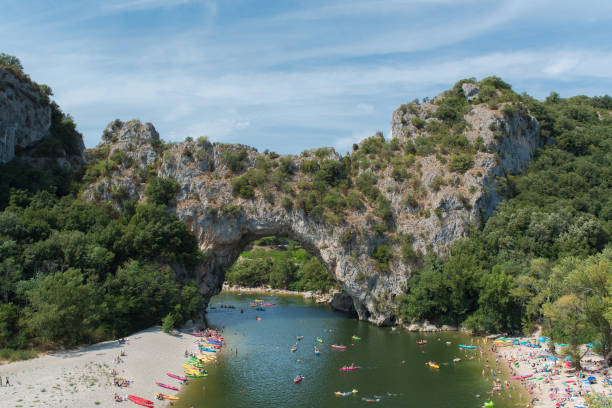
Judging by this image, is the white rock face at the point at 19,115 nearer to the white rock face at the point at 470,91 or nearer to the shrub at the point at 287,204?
the shrub at the point at 287,204

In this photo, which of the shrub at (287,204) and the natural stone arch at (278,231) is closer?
the natural stone arch at (278,231)

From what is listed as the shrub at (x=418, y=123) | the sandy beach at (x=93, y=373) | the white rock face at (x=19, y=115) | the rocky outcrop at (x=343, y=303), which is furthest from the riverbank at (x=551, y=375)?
the white rock face at (x=19, y=115)

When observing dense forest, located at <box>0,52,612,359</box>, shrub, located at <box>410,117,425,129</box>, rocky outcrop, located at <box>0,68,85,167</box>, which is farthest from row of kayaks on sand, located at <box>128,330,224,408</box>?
shrub, located at <box>410,117,425,129</box>

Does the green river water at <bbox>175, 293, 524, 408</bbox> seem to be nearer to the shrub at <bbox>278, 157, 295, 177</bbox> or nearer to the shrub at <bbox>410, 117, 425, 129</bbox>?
the shrub at <bbox>278, 157, 295, 177</bbox>

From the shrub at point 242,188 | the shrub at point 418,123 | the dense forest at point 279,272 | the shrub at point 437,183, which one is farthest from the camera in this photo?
the dense forest at point 279,272

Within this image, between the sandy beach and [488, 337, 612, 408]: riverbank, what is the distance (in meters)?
29.6

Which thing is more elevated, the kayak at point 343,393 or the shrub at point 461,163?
the shrub at point 461,163

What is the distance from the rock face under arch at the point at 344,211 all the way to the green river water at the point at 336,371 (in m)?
8.32

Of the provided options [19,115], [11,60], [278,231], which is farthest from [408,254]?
[11,60]

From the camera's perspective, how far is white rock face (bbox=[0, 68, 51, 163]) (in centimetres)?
6300

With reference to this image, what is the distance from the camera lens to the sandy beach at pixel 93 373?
102 feet

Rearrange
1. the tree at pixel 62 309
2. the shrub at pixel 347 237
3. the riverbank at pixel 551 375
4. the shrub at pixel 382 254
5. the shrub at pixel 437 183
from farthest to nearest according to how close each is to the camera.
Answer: the shrub at pixel 437 183, the shrub at pixel 347 237, the shrub at pixel 382 254, the tree at pixel 62 309, the riverbank at pixel 551 375

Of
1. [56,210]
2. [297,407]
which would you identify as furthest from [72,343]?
[297,407]

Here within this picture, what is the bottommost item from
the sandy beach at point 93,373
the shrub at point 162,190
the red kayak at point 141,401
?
the red kayak at point 141,401
